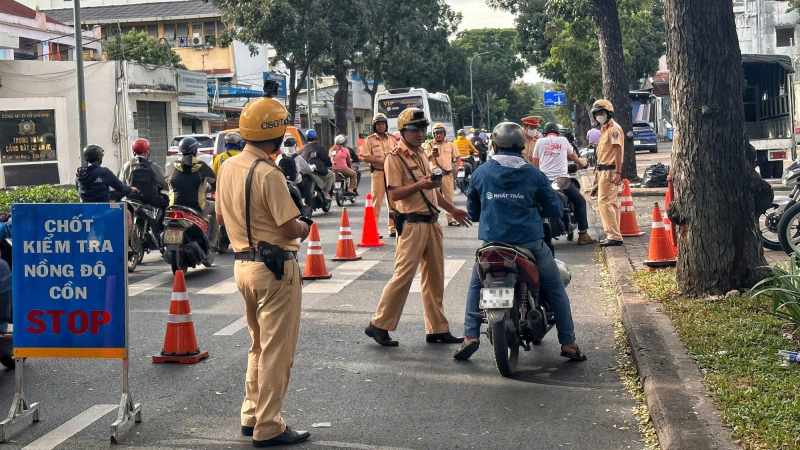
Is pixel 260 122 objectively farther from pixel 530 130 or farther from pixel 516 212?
pixel 530 130

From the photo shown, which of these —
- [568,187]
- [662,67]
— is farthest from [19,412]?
[662,67]

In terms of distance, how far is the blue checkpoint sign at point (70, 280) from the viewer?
5746 mm

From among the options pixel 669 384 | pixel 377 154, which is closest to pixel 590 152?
pixel 377 154

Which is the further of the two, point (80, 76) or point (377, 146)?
point (80, 76)

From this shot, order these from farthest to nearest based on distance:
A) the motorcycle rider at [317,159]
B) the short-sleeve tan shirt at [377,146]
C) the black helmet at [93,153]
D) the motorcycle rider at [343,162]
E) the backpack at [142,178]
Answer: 1. the motorcycle rider at [343,162]
2. the motorcycle rider at [317,159]
3. the short-sleeve tan shirt at [377,146]
4. the backpack at [142,178]
5. the black helmet at [93,153]

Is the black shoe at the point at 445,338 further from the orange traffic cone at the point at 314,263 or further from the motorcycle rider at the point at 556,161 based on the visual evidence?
the motorcycle rider at the point at 556,161

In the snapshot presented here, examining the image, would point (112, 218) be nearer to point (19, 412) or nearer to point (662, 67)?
point (19, 412)

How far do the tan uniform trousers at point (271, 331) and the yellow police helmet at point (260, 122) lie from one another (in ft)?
2.25

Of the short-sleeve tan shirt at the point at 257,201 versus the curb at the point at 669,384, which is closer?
the curb at the point at 669,384

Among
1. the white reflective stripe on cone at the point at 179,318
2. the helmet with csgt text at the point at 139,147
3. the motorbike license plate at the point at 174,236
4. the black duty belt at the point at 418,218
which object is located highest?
the helmet with csgt text at the point at 139,147

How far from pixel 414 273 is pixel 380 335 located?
575 mm

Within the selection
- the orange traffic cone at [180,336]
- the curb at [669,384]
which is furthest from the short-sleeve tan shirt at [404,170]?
the curb at [669,384]

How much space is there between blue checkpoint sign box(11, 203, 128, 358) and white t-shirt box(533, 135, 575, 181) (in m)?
8.38

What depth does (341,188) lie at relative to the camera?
22.3 metres
